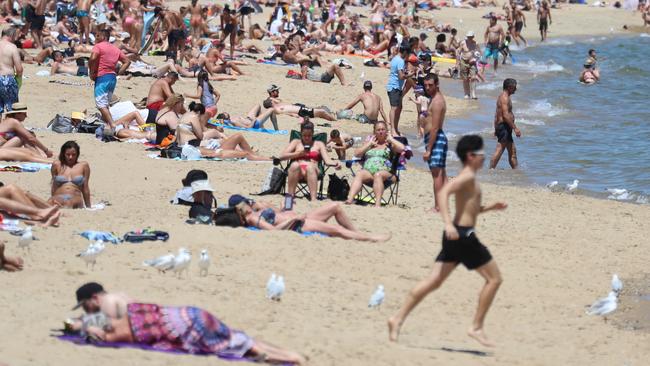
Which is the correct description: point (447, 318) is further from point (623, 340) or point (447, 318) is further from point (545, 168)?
point (545, 168)

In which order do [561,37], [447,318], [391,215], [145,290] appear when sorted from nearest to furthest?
[145,290], [447,318], [391,215], [561,37]

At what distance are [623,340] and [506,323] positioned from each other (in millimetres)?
866

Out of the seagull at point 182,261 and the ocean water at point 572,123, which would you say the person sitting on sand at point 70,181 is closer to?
the seagull at point 182,261

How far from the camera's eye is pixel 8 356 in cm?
656

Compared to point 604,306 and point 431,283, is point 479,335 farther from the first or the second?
point 604,306

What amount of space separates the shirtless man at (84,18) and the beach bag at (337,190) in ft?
39.6

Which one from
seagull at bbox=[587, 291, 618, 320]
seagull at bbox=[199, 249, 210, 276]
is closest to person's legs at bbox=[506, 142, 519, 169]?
seagull at bbox=[587, 291, 618, 320]

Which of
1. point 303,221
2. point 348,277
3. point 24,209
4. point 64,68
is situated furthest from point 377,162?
point 64,68

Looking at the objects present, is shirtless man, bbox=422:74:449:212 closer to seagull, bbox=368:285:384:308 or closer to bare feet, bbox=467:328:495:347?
seagull, bbox=368:285:384:308

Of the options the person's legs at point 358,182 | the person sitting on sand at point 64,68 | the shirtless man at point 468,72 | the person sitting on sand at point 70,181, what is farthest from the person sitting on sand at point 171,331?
the shirtless man at point 468,72

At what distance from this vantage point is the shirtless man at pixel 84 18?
2291 cm

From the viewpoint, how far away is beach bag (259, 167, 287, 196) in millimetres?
12242

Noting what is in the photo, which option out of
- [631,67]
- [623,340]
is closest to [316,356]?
[623,340]

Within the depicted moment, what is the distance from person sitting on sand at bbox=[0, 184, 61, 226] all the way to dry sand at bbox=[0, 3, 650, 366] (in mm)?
192
